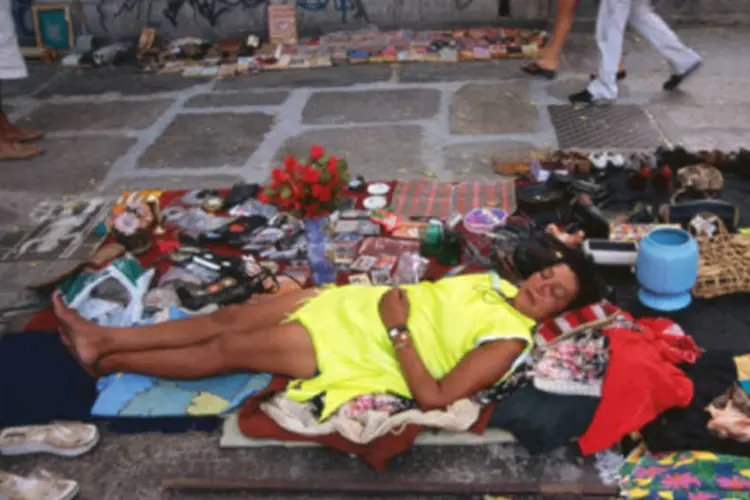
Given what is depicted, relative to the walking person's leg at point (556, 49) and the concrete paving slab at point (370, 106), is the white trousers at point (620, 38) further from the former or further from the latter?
the concrete paving slab at point (370, 106)

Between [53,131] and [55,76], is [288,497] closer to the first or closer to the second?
[53,131]

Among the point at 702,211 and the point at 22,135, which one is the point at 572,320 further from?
the point at 22,135

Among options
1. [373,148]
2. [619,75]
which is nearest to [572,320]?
[373,148]

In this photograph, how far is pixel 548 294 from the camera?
3.34 m

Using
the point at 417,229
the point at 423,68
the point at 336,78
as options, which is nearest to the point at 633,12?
the point at 423,68

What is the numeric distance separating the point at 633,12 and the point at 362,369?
5228mm

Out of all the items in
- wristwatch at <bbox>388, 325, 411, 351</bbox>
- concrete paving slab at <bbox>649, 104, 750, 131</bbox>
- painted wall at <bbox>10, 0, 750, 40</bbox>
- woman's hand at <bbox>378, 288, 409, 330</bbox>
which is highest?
painted wall at <bbox>10, 0, 750, 40</bbox>

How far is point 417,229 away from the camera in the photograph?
191 inches

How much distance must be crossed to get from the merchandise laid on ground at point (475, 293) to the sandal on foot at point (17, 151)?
193cm

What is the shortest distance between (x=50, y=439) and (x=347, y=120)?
455cm

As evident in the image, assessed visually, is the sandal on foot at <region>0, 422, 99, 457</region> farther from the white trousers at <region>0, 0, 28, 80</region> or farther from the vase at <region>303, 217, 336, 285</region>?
the white trousers at <region>0, 0, 28, 80</region>

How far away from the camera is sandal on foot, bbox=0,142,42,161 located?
6777mm

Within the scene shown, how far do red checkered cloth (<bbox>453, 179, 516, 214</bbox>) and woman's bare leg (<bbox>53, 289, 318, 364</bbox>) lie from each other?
1790mm

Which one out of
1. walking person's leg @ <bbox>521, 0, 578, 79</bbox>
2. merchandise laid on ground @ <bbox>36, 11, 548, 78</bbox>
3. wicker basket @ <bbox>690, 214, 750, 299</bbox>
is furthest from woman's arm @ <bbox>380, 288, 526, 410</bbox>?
merchandise laid on ground @ <bbox>36, 11, 548, 78</bbox>
